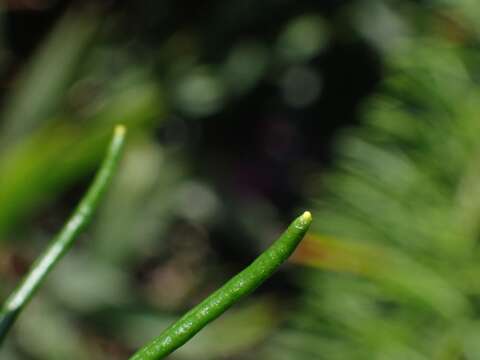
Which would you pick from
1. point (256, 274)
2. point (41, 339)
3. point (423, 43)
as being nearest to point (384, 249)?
point (423, 43)

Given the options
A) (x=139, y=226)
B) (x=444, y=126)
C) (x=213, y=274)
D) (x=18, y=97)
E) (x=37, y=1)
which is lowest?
(x=213, y=274)

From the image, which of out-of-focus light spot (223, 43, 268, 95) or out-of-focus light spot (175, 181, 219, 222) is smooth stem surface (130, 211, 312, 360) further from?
out-of-focus light spot (175, 181, 219, 222)

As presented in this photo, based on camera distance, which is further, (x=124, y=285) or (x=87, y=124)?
(x=124, y=285)

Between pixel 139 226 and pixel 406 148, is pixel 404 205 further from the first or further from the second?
pixel 139 226

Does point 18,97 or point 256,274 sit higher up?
point 256,274

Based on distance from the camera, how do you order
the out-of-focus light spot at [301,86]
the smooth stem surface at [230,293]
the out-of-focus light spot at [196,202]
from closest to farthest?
the smooth stem surface at [230,293] → the out-of-focus light spot at [301,86] → the out-of-focus light spot at [196,202]

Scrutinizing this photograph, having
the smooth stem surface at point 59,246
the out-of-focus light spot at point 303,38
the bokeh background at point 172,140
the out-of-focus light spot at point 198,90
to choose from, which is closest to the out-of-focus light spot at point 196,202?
the bokeh background at point 172,140

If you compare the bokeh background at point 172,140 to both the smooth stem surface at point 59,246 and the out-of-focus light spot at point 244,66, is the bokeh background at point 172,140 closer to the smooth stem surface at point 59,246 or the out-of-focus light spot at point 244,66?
the out-of-focus light spot at point 244,66
